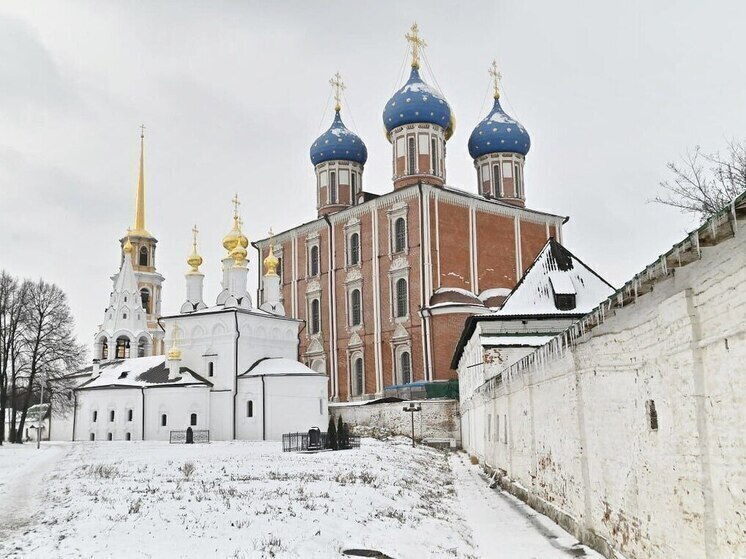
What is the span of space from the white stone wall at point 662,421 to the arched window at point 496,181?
36709mm

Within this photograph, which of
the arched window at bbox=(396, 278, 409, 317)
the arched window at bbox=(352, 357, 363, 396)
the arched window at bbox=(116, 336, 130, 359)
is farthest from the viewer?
the arched window at bbox=(116, 336, 130, 359)

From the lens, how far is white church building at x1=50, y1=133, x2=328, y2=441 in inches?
1511

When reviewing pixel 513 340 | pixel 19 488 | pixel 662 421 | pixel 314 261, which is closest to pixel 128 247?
pixel 314 261

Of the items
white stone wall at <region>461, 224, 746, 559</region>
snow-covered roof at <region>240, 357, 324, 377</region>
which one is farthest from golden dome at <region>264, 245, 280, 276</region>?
white stone wall at <region>461, 224, 746, 559</region>

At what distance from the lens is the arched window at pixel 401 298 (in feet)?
Result: 137

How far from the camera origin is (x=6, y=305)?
3753 cm

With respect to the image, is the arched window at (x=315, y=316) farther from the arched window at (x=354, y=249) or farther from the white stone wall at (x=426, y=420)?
the white stone wall at (x=426, y=420)

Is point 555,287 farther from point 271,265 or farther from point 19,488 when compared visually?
point 271,265

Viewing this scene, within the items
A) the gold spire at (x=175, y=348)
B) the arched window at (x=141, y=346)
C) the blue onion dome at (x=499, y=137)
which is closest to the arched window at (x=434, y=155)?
the blue onion dome at (x=499, y=137)

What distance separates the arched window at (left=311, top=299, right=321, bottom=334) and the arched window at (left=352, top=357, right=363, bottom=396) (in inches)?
150

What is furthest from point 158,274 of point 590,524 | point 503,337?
point 590,524

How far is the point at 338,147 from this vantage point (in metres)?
50.1

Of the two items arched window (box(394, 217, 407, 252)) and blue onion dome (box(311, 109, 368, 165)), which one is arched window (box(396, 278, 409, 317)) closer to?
arched window (box(394, 217, 407, 252))

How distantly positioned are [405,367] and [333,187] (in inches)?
548
